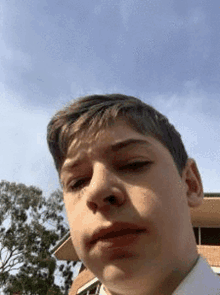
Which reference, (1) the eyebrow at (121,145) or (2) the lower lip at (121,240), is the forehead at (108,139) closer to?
(1) the eyebrow at (121,145)

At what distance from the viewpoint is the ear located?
124cm

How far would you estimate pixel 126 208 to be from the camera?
2.96ft

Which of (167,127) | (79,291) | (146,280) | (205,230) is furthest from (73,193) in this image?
(79,291)

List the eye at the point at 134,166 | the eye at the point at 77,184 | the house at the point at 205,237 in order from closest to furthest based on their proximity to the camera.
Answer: the eye at the point at 134,166 → the eye at the point at 77,184 → the house at the point at 205,237

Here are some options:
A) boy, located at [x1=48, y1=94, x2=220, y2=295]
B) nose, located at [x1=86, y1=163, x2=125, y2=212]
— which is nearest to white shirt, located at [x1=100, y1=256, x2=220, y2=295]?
boy, located at [x1=48, y1=94, x2=220, y2=295]

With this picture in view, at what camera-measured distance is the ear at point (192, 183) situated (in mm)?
1240

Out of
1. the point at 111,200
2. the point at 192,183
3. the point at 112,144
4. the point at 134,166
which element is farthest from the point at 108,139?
the point at 192,183

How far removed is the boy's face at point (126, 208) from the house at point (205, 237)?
11.9 metres

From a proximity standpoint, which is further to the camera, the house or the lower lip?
the house

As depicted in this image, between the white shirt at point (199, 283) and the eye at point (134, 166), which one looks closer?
the white shirt at point (199, 283)

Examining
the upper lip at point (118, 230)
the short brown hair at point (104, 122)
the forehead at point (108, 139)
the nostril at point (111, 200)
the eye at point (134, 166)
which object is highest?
the short brown hair at point (104, 122)

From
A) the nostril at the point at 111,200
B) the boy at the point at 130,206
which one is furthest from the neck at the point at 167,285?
the nostril at the point at 111,200

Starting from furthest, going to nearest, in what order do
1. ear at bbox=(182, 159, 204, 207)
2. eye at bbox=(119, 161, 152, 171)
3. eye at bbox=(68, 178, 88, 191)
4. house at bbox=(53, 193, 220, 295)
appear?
1. house at bbox=(53, 193, 220, 295)
2. ear at bbox=(182, 159, 204, 207)
3. eye at bbox=(68, 178, 88, 191)
4. eye at bbox=(119, 161, 152, 171)

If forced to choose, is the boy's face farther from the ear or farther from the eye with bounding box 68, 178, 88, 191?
the ear
